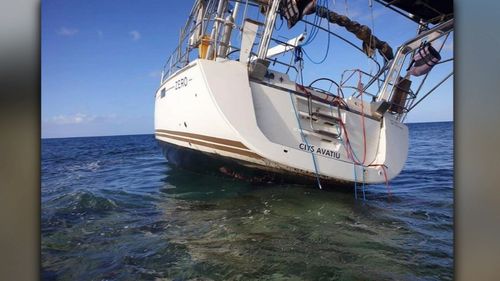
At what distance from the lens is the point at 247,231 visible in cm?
218

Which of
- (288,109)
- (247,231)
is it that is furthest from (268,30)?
(247,231)

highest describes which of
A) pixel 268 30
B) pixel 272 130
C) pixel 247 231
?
pixel 268 30

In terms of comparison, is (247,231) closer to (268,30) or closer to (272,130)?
(272,130)

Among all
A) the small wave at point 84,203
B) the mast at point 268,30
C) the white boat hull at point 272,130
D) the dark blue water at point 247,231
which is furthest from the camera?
→ the mast at point 268,30

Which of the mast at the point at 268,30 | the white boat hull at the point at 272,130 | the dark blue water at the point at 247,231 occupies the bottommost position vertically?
the dark blue water at the point at 247,231

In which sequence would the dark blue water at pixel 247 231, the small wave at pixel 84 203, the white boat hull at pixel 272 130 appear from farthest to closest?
the white boat hull at pixel 272 130, the small wave at pixel 84 203, the dark blue water at pixel 247 231

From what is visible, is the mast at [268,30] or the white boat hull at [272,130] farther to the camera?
the mast at [268,30]

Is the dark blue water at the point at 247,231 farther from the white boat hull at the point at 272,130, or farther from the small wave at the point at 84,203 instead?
the white boat hull at the point at 272,130

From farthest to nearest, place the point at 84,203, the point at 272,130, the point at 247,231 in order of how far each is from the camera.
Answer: the point at 272,130, the point at 84,203, the point at 247,231

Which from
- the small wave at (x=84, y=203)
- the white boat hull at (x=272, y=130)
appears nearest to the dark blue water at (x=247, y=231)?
the small wave at (x=84, y=203)

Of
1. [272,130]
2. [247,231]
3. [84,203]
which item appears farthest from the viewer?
[272,130]

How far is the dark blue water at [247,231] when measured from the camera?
1.66m
